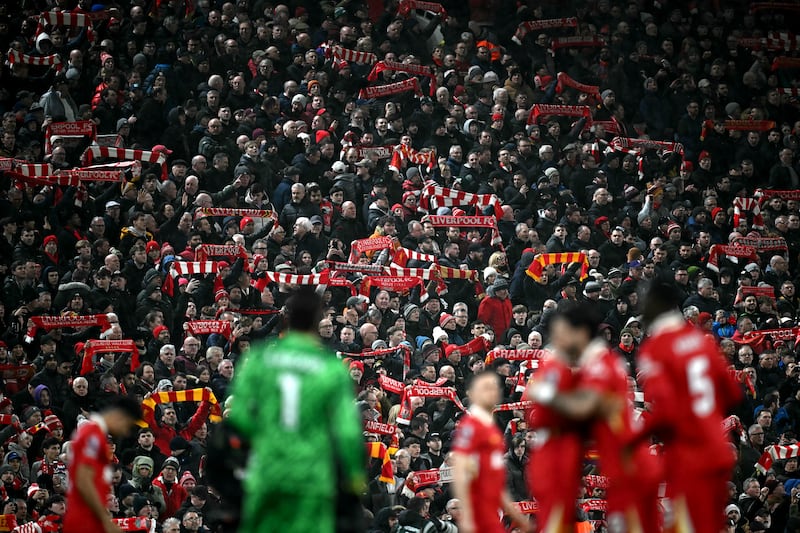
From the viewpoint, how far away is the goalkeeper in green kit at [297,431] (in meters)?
8.88

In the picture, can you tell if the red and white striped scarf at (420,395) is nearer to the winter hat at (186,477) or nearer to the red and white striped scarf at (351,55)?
the winter hat at (186,477)

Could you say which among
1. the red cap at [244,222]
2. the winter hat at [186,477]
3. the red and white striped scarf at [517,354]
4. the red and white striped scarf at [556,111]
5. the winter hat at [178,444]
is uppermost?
the red and white striped scarf at [556,111]

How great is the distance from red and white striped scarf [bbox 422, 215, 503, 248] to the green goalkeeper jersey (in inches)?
509

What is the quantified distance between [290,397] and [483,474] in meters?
2.04

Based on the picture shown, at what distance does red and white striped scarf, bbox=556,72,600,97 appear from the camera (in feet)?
86.5

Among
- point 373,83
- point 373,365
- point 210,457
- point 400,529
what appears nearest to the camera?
point 210,457

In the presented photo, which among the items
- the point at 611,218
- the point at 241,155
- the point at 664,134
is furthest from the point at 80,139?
the point at 664,134

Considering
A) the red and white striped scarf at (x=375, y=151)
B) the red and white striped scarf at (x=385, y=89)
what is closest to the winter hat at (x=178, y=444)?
the red and white striped scarf at (x=375, y=151)

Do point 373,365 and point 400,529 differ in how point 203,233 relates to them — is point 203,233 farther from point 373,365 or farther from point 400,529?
point 400,529

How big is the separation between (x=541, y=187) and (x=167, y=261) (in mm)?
6635

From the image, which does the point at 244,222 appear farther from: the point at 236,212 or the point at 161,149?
the point at 161,149

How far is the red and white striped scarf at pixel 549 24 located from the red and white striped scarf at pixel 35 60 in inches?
371

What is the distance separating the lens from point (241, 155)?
22.2m

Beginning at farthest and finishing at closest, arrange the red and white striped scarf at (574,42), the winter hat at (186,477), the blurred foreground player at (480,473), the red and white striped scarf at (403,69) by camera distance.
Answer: the red and white striped scarf at (574,42) < the red and white striped scarf at (403,69) < the winter hat at (186,477) < the blurred foreground player at (480,473)
